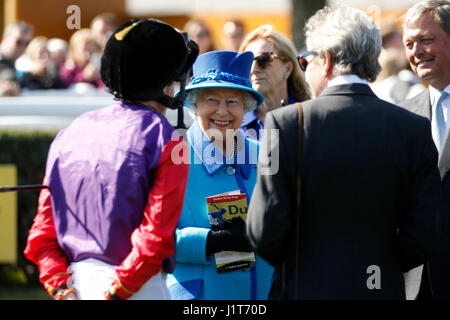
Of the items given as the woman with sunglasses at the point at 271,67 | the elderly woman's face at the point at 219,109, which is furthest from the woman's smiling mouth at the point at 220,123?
the woman with sunglasses at the point at 271,67

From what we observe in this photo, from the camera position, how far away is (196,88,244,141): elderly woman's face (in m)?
3.88

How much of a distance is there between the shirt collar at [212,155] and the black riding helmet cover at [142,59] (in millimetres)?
801

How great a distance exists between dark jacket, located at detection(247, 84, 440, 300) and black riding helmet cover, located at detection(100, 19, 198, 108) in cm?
45

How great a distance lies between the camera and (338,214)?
294cm

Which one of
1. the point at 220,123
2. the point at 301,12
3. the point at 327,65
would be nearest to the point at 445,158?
the point at 327,65

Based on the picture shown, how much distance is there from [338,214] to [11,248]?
4.83 meters

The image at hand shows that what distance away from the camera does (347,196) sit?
9.63ft

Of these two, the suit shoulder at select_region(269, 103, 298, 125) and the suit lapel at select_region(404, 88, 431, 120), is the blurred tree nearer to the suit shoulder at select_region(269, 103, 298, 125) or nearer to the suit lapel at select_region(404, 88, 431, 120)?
the suit lapel at select_region(404, 88, 431, 120)

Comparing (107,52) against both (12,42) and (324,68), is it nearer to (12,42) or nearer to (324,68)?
(324,68)

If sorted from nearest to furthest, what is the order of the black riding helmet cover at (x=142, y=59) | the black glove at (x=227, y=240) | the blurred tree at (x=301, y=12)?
the black riding helmet cover at (x=142, y=59) → the black glove at (x=227, y=240) → the blurred tree at (x=301, y=12)

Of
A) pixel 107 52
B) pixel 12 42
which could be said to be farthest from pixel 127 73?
pixel 12 42

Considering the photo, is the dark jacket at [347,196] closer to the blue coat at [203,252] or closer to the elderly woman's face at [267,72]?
the blue coat at [203,252]

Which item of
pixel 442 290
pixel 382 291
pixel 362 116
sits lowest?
pixel 442 290

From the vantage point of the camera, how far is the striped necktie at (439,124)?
157 inches
